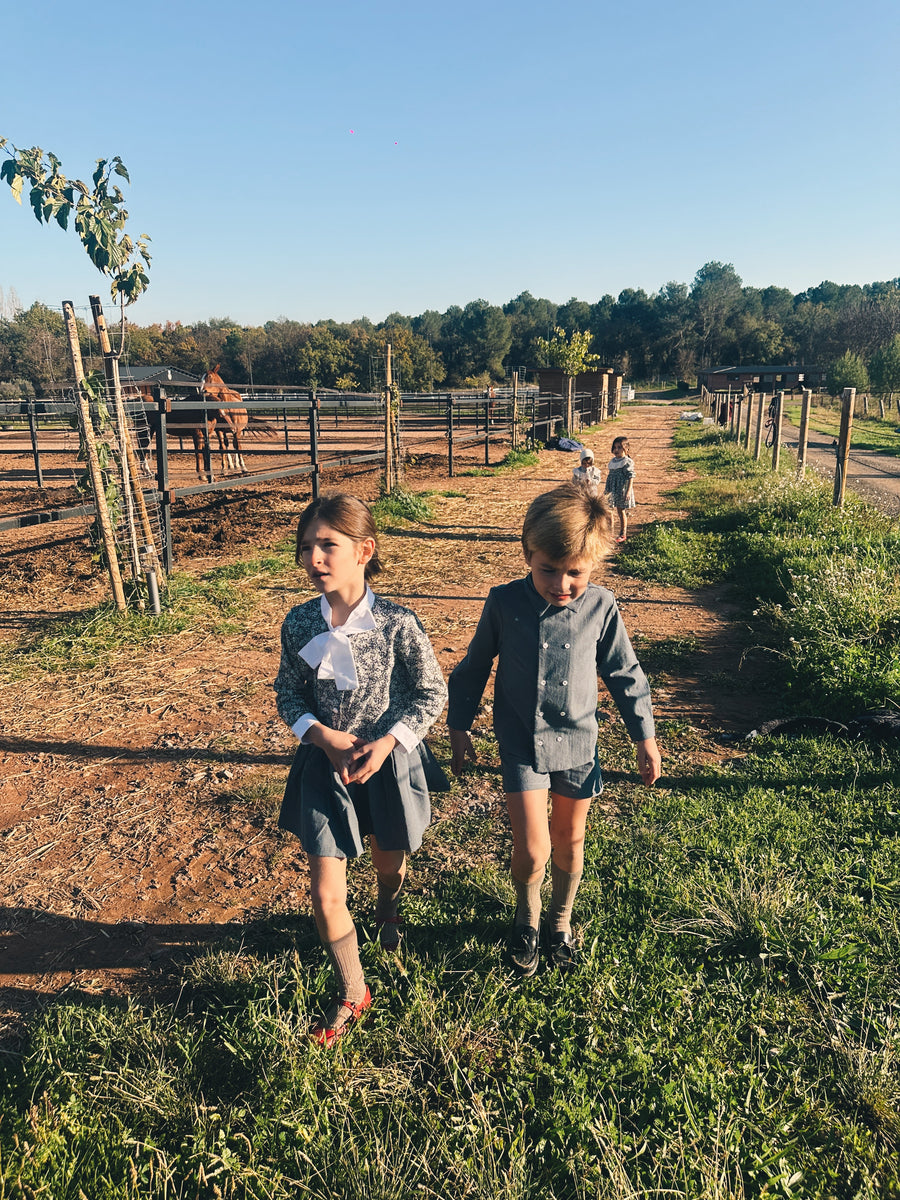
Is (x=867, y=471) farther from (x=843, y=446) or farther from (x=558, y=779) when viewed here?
(x=558, y=779)

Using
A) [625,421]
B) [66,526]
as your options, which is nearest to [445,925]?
[66,526]

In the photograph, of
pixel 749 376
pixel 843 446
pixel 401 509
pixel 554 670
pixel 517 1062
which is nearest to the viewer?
pixel 517 1062

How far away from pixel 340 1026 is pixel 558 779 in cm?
94

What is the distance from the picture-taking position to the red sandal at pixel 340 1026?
1984 mm

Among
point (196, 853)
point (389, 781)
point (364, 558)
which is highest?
point (364, 558)

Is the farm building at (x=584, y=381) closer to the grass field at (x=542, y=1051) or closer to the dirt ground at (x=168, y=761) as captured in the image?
the dirt ground at (x=168, y=761)

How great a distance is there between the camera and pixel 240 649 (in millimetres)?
5512

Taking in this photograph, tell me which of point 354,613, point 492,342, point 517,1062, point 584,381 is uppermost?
point 492,342

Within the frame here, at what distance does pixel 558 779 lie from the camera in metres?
2.28

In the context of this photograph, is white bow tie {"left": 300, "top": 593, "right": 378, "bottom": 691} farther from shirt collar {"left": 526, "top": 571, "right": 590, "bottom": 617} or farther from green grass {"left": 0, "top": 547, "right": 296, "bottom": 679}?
green grass {"left": 0, "top": 547, "right": 296, "bottom": 679}

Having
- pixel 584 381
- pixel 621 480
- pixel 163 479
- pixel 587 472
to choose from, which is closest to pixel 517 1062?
pixel 163 479

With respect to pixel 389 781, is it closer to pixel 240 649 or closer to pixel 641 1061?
pixel 641 1061

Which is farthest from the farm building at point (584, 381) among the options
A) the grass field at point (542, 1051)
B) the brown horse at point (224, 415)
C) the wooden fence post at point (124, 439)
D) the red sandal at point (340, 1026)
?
the red sandal at point (340, 1026)

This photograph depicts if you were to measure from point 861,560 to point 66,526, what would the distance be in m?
9.66
